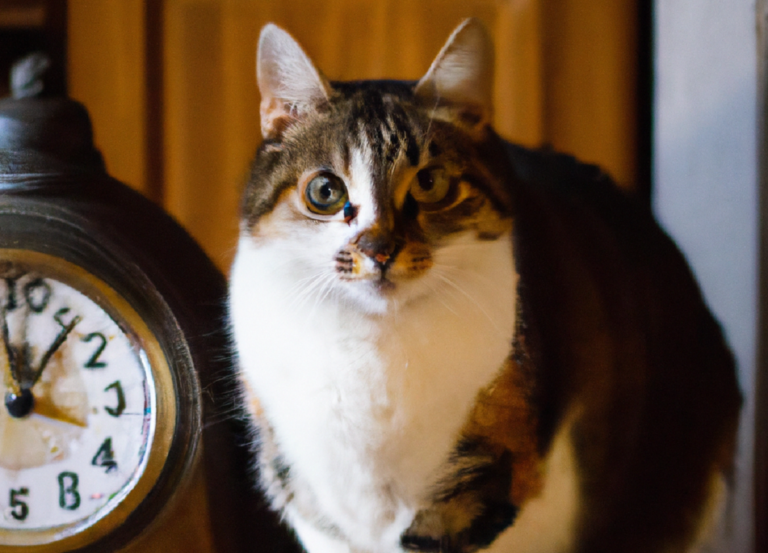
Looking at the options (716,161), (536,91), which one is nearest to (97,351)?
(536,91)

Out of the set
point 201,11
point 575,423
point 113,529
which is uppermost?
point 201,11

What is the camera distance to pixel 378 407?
1.72 ft

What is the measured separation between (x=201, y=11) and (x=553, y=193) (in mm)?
414

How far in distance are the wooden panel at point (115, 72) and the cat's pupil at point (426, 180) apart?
27cm

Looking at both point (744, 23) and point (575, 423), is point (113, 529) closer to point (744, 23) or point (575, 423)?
point (575, 423)

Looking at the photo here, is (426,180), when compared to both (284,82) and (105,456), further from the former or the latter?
(105,456)

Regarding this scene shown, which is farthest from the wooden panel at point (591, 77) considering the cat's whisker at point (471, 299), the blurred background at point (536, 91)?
the cat's whisker at point (471, 299)

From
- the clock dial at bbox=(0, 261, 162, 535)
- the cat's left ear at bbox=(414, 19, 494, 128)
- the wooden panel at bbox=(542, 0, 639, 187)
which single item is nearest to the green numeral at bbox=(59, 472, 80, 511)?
the clock dial at bbox=(0, 261, 162, 535)

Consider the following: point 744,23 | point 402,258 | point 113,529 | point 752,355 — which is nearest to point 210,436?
point 113,529

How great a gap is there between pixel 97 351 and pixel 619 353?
0.50 meters

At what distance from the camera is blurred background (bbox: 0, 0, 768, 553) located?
23.7 inches

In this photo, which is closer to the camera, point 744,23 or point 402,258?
point 402,258

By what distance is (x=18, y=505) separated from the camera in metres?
0.56

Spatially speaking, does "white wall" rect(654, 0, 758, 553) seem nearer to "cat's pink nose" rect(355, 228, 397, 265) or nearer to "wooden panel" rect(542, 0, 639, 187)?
"wooden panel" rect(542, 0, 639, 187)
